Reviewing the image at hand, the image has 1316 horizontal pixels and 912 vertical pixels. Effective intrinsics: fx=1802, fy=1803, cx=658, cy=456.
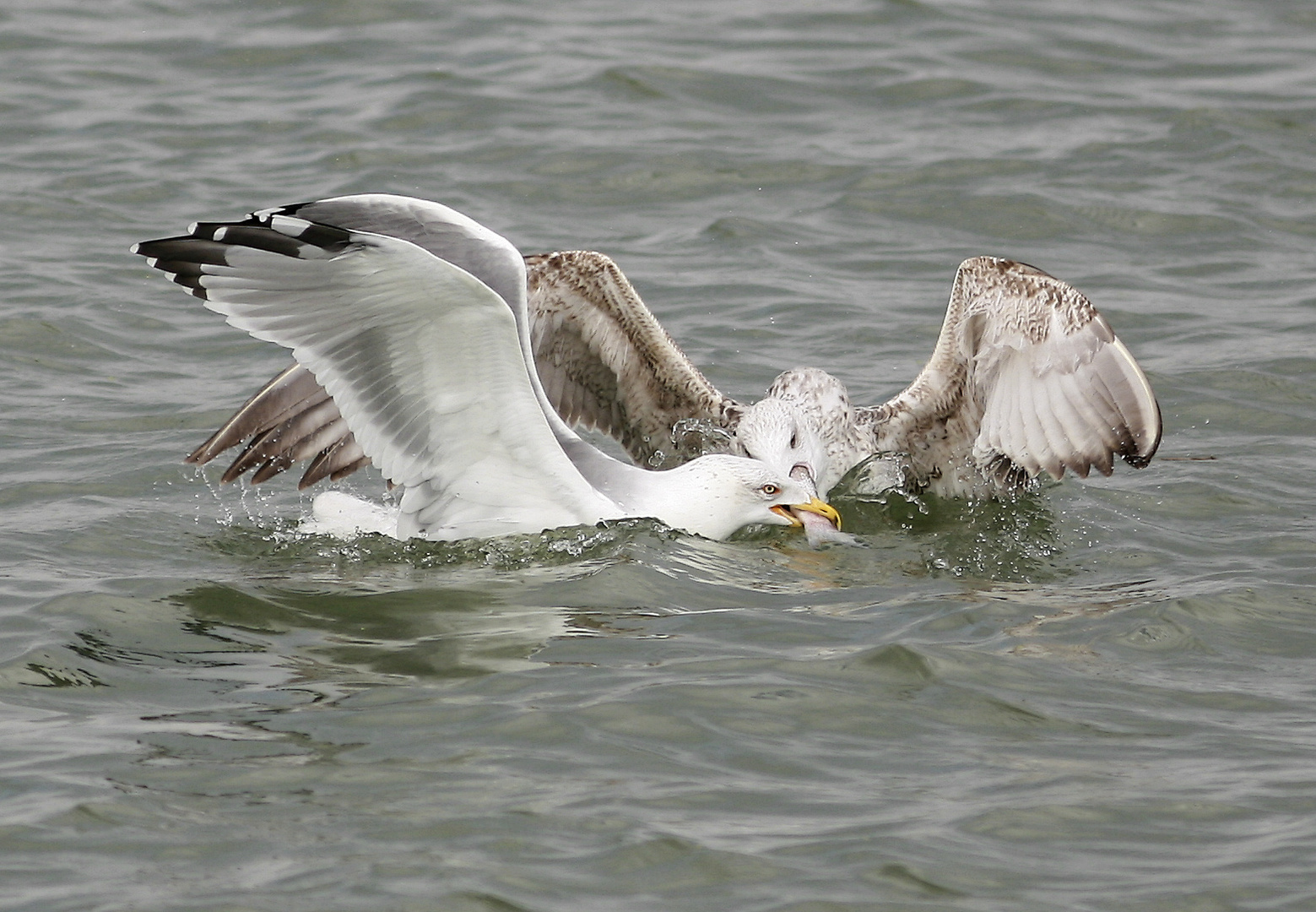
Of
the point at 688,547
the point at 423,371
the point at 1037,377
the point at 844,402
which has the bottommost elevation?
the point at 688,547

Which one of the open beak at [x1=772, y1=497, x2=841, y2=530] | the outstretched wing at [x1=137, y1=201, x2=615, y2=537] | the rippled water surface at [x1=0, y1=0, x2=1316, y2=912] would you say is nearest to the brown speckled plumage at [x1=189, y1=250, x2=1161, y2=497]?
the rippled water surface at [x1=0, y1=0, x2=1316, y2=912]

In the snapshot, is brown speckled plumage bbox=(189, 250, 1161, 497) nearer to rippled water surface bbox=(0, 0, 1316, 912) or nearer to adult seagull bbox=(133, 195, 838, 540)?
rippled water surface bbox=(0, 0, 1316, 912)

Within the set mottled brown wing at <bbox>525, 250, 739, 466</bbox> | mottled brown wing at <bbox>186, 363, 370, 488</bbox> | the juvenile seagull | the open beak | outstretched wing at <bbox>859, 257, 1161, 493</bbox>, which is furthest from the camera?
mottled brown wing at <bbox>525, 250, 739, 466</bbox>

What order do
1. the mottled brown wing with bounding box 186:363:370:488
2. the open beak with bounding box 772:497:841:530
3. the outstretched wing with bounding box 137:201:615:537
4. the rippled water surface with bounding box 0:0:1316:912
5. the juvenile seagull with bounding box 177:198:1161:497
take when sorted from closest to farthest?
the rippled water surface with bounding box 0:0:1316:912 → the outstretched wing with bounding box 137:201:615:537 → the open beak with bounding box 772:497:841:530 → the juvenile seagull with bounding box 177:198:1161:497 → the mottled brown wing with bounding box 186:363:370:488

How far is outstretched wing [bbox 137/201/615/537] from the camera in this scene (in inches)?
255

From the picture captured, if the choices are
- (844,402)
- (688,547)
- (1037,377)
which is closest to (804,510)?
(688,547)

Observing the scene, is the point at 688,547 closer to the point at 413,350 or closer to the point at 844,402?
the point at 413,350

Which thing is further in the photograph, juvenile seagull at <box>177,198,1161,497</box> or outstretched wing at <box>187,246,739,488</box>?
outstretched wing at <box>187,246,739,488</box>

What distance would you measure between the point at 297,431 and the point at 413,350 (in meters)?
2.03

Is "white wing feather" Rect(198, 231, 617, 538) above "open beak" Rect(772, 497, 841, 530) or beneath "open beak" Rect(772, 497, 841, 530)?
above

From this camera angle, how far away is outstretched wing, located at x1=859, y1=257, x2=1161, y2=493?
7914 millimetres

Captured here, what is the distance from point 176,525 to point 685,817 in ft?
12.7

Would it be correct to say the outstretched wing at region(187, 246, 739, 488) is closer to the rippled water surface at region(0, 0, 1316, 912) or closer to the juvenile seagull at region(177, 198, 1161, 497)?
the juvenile seagull at region(177, 198, 1161, 497)

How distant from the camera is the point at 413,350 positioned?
684cm
